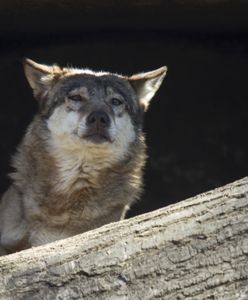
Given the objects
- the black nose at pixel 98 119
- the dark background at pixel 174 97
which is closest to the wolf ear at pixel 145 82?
the black nose at pixel 98 119

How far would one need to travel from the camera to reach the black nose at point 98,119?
7.24 metres

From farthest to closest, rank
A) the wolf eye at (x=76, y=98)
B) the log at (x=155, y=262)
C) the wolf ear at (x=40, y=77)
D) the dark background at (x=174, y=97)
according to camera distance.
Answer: the dark background at (x=174, y=97), the wolf ear at (x=40, y=77), the wolf eye at (x=76, y=98), the log at (x=155, y=262)

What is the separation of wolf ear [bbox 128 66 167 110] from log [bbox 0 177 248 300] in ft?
9.42

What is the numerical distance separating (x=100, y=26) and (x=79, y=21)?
1.09ft

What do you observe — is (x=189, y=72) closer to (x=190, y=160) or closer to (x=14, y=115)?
(x=190, y=160)

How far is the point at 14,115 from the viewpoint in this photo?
10391 mm

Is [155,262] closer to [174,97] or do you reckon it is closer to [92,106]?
[92,106]

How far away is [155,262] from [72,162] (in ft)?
7.74

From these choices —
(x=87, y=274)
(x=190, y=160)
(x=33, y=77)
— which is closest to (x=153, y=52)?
(x=190, y=160)

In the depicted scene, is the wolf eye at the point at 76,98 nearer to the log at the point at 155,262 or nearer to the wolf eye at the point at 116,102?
the wolf eye at the point at 116,102

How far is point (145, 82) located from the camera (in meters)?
8.03

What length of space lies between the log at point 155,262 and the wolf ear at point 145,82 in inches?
113

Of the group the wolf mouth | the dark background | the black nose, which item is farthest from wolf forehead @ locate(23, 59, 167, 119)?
the dark background

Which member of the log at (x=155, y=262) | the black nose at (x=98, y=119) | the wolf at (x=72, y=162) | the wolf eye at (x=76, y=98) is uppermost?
the log at (x=155, y=262)
